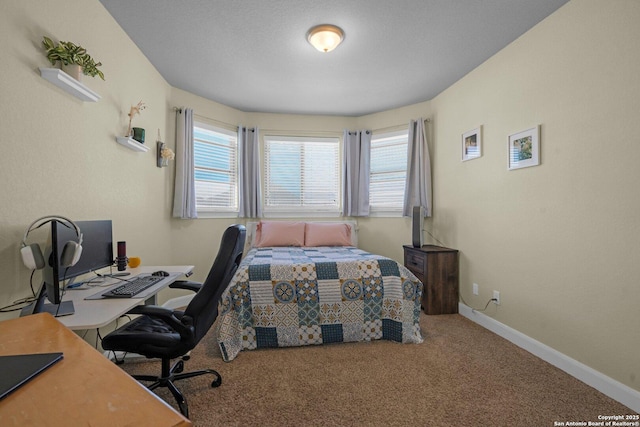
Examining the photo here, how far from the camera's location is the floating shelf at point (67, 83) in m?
1.61

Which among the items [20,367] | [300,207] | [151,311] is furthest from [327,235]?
[20,367]

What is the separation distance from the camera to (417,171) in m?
3.99

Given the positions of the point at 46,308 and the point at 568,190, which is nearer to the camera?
the point at 46,308

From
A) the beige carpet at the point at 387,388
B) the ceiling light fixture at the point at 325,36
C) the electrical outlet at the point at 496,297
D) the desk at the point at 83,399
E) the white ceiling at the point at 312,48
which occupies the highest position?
the white ceiling at the point at 312,48

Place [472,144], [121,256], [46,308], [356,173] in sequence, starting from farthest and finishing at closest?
[356,173], [472,144], [121,256], [46,308]

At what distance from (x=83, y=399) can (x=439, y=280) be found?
10.9 ft

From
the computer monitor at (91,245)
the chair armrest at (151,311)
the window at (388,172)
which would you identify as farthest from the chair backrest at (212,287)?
the window at (388,172)

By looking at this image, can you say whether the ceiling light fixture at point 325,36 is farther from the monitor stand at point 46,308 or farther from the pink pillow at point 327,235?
the monitor stand at point 46,308

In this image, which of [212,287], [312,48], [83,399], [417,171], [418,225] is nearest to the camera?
[83,399]

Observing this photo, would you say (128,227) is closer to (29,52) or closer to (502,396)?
(29,52)

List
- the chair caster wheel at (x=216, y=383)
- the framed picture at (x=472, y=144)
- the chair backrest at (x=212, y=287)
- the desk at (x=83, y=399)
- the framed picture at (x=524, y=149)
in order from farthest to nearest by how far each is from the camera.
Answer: the framed picture at (x=472, y=144)
the framed picture at (x=524, y=149)
the chair caster wheel at (x=216, y=383)
the chair backrest at (x=212, y=287)
the desk at (x=83, y=399)

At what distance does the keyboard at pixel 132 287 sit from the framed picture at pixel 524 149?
297 centimetres

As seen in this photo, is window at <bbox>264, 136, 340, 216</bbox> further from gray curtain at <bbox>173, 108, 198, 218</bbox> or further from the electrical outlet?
the electrical outlet

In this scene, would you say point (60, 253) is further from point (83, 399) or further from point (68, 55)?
Answer: point (83, 399)
